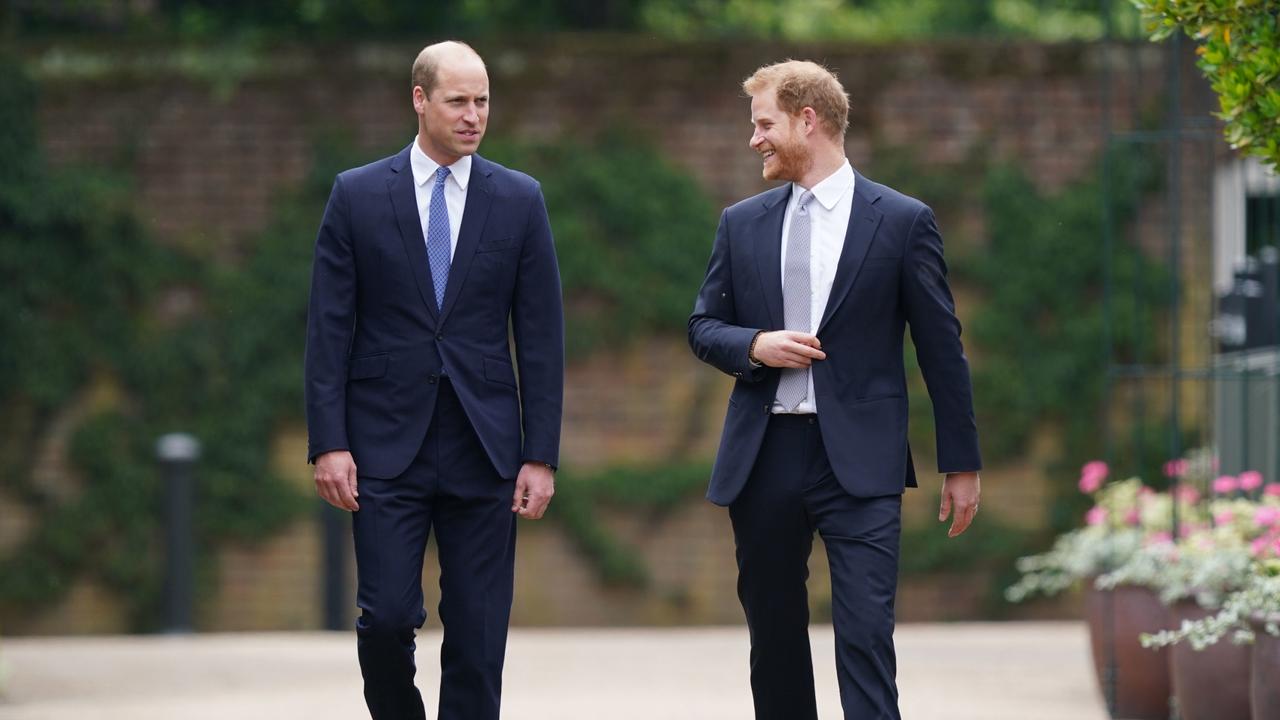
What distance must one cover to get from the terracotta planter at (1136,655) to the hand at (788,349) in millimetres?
2659

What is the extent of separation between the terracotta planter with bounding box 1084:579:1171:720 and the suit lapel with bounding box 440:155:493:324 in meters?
3.10

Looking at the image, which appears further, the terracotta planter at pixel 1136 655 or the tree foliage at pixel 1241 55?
the terracotta planter at pixel 1136 655

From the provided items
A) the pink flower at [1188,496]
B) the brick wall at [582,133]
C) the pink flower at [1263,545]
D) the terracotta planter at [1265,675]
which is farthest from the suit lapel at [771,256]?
the brick wall at [582,133]

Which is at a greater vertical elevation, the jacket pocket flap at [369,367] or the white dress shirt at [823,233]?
the white dress shirt at [823,233]

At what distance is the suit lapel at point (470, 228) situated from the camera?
4586 mm

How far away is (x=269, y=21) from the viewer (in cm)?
1298

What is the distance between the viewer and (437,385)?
455cm

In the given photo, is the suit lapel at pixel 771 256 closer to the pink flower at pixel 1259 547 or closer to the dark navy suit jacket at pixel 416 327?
the dark navy suit jacket at pixel 416 327

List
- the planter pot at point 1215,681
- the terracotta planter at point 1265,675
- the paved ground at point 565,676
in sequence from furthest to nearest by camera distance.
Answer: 1. the paved ground at point 565,676
2. the planter pot at point 1215,681
3. the terracotta planter at point 1265,675

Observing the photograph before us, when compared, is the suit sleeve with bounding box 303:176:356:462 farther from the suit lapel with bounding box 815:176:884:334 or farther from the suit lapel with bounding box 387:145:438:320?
the suit lapel with bounding box 815:176:884:334

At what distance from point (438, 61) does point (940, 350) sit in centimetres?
135

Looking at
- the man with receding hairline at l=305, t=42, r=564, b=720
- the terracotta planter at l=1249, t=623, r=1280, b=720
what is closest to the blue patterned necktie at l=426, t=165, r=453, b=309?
the man with receding hairline at l=305, t=42, r=564, b=720

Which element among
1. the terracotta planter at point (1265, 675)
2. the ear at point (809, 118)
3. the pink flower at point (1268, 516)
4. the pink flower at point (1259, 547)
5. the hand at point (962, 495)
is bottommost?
the terracotta planter at point (1265, 675)

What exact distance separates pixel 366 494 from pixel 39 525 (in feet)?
22.4
